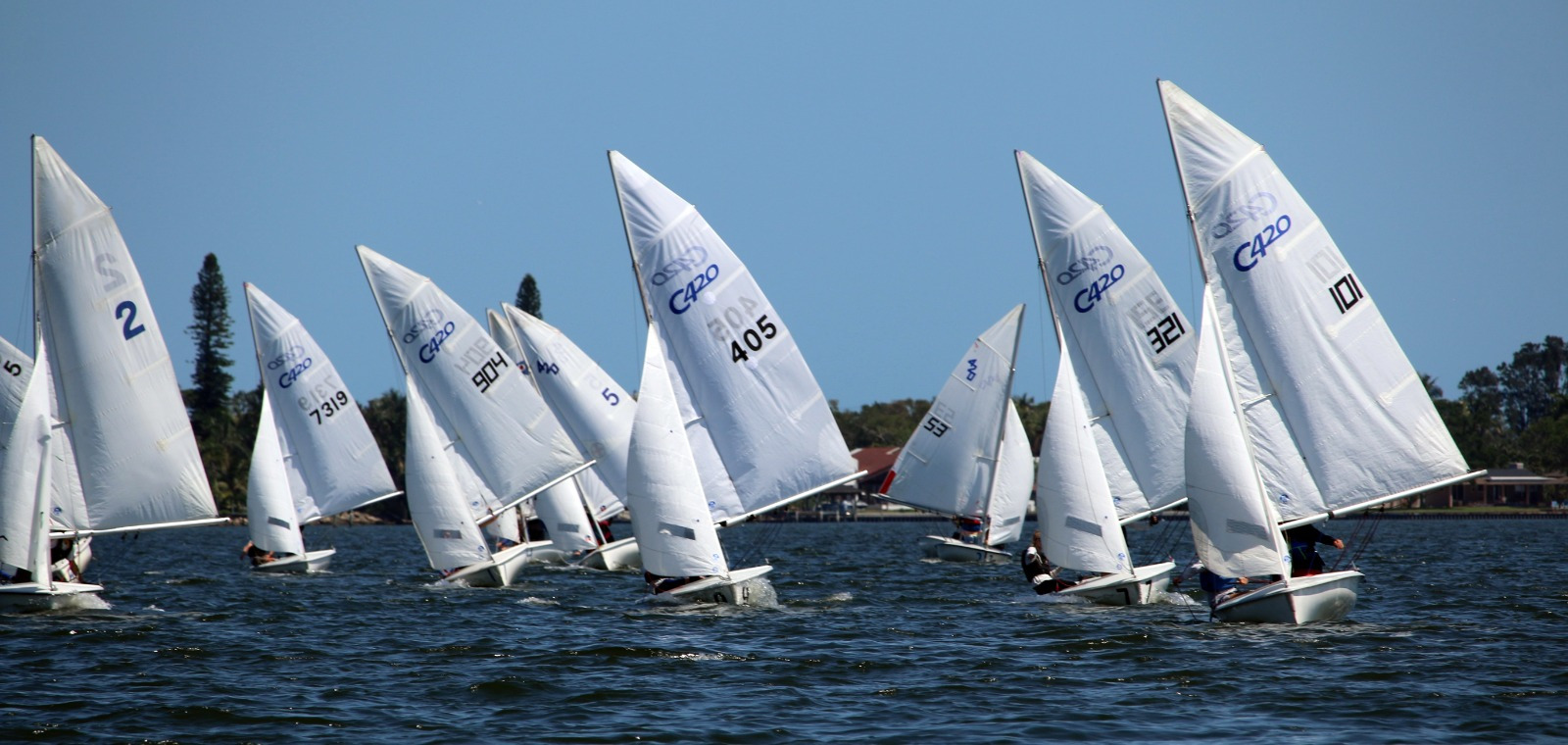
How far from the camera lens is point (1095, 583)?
2411cm

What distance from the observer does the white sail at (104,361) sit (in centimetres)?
2272

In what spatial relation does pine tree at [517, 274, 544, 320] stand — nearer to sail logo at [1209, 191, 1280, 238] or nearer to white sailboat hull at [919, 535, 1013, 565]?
white sailboat hull at [919, 535, 1013, 565]

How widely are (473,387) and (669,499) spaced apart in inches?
475

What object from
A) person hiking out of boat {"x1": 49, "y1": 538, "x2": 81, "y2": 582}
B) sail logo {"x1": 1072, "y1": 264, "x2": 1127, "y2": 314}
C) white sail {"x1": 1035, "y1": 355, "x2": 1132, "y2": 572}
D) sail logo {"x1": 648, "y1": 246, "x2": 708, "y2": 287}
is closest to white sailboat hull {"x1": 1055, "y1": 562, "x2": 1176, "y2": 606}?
white sail {"x1": 1035, "y1": 355, "x2": 1132, "y2": 572}

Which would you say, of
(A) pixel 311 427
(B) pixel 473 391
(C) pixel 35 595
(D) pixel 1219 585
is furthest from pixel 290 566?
(D) pixel 1219 585

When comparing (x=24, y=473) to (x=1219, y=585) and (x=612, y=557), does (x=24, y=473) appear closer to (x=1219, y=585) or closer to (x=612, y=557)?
(x=612, y=557)

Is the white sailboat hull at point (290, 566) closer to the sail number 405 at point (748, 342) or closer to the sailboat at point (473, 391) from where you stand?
the sailboat at point (473, 391)

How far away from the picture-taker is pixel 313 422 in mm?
37812

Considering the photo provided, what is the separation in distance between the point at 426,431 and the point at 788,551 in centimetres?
2255

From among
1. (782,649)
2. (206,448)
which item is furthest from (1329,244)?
(206,448)

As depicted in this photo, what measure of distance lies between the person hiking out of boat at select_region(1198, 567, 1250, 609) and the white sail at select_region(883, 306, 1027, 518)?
1810 cm

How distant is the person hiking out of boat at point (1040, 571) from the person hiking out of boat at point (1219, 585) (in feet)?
16.0

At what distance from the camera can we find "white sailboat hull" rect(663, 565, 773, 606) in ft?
73.7

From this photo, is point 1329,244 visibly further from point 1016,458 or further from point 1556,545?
point 1556,545
